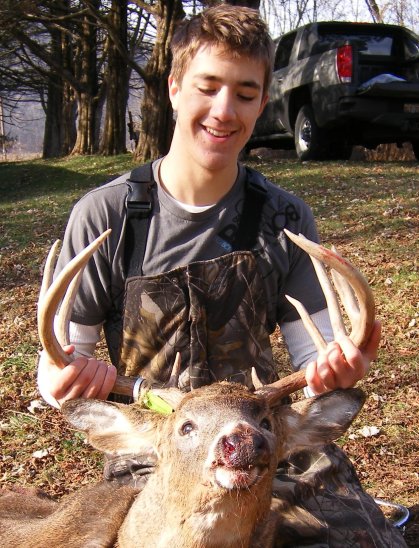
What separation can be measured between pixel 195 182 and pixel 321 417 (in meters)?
1.24

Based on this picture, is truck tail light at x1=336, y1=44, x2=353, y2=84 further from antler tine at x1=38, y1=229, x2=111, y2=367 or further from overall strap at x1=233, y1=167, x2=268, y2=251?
antler tine at x1=38, y1=229, x2=111, y2=367

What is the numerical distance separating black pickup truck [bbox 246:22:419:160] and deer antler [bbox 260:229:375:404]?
9.25m

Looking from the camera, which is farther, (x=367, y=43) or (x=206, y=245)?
(x=367, y=43)

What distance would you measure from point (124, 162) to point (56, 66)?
17.3ft

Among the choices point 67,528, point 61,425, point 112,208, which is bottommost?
point 61,425

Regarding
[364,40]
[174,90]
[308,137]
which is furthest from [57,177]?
[174,90]

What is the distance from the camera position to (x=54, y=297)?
2.95 metres

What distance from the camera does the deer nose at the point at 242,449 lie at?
2.60 m

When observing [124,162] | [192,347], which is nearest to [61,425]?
[192,347]

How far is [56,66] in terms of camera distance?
20.9m

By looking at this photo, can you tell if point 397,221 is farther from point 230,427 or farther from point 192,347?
point 230,427

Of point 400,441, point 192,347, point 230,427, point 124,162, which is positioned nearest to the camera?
point 230,427

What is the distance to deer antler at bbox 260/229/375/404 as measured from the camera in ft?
9.45

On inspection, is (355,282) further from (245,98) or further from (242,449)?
(245,98)
